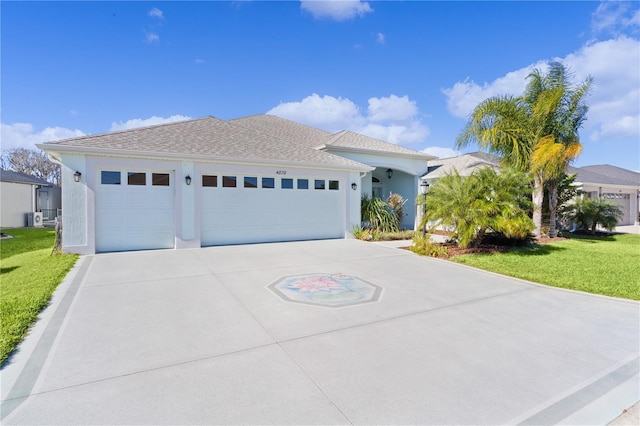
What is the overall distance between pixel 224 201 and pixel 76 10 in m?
7.60

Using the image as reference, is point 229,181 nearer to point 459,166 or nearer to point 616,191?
point 459,166

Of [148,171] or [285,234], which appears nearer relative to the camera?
[148,171]

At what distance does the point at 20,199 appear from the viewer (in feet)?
72.1

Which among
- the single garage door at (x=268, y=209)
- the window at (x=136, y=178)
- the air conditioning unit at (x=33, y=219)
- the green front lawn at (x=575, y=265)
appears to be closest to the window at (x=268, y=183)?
the single garage door at (x=268, y=209)

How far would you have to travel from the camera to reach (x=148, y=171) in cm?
1025

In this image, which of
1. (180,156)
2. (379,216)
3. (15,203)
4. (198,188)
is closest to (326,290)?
(198,188)

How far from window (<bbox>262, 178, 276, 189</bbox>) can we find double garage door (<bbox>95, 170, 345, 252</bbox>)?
29 mm

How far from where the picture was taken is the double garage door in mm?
9852

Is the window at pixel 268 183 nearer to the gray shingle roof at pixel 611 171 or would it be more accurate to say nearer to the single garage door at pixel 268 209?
the single garage door at pixel 268 209

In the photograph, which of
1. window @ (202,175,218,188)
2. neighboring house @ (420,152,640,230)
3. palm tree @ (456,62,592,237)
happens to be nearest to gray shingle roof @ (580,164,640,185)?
neighboring house @ (420,152,640,230)

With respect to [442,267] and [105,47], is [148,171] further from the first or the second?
[442,267]

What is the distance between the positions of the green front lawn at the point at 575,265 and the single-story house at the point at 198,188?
634 centimetres

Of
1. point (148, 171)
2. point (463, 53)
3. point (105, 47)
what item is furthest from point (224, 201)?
point (463, 53)

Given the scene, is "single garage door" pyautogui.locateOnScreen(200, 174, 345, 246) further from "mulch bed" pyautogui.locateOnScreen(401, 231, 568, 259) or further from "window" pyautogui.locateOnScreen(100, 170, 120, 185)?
"mulch bed" pyautogui.locateOnScreen(401, 231, 568, 259)
